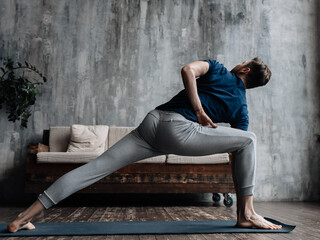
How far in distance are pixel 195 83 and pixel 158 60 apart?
305cm

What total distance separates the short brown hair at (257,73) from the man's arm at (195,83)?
313 mm

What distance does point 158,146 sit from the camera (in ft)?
6.36

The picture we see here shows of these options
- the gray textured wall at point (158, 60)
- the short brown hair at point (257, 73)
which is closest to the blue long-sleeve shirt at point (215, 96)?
the short brown hair at point (257, 73)

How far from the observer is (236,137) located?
1.96 metres

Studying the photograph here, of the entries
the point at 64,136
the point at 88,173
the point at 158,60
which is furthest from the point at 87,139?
the point at 88,173

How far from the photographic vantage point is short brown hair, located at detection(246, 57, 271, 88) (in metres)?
2.03

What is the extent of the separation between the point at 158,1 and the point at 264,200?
3004 mm

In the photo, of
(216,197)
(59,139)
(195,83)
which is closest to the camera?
(195,83)

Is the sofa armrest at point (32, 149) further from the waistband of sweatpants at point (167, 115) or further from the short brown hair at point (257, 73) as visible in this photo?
the short brown hair at point (257, 73)

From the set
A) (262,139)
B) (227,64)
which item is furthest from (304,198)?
(227,64)

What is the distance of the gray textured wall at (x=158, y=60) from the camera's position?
181 inches

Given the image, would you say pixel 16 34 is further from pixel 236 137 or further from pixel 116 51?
pixel 236 137

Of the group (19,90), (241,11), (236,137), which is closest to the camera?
(236,137)

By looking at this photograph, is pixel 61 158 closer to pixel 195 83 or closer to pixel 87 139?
pixel 87 139
